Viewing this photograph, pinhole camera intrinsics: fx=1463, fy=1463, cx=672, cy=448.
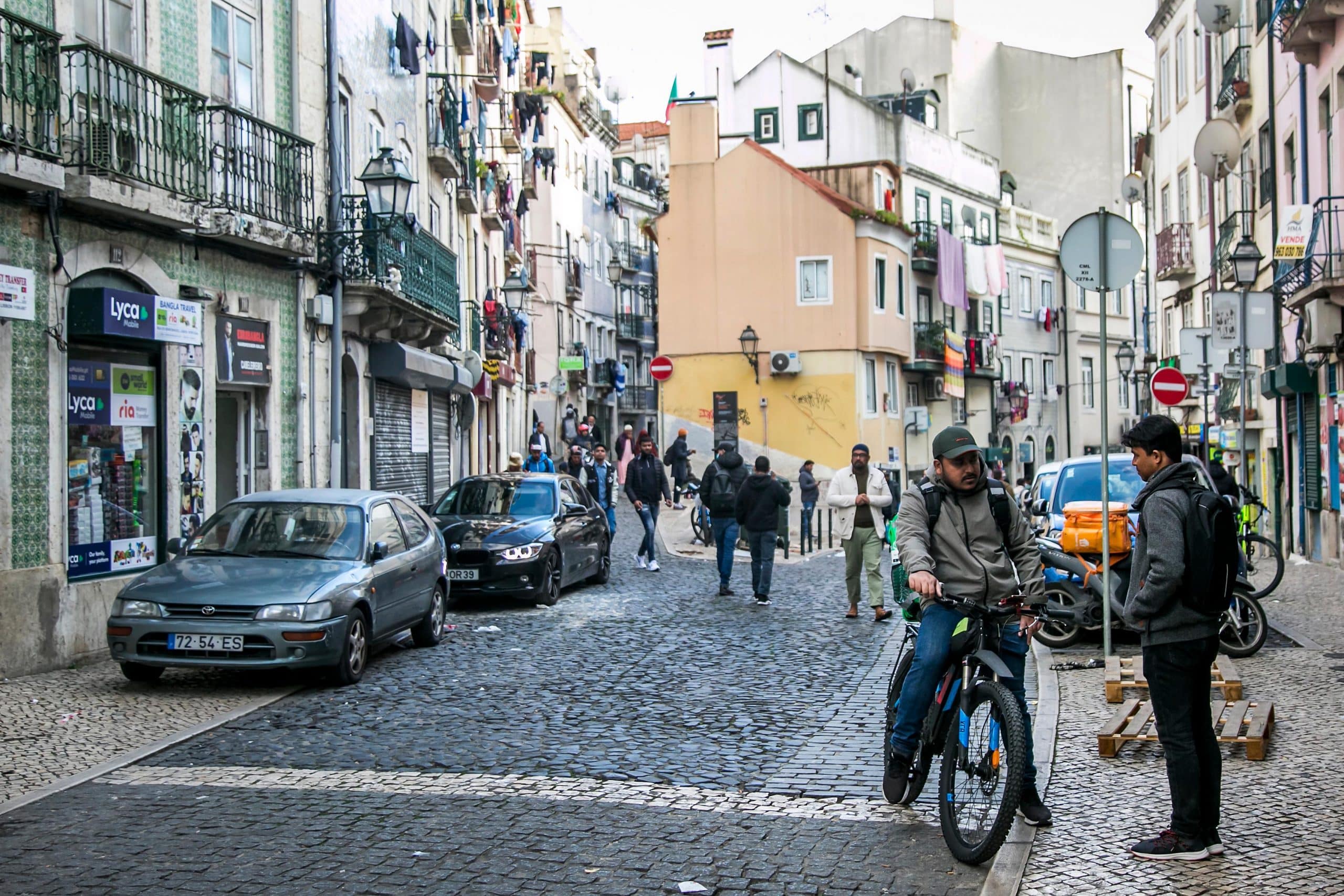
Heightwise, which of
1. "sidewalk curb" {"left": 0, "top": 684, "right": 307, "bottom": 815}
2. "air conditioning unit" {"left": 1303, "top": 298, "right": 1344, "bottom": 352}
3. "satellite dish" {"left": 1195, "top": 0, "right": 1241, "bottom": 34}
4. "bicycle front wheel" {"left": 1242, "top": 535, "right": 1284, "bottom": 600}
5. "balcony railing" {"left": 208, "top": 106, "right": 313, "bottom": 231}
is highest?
"satellite dish" {"left": 1195, "top": 0, "right": 1241, "bottom": 34}

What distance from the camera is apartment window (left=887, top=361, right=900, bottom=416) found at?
47.2 m

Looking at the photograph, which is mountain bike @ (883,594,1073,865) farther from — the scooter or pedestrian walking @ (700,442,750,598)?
pedestrian walking @ (700,442,750,598)

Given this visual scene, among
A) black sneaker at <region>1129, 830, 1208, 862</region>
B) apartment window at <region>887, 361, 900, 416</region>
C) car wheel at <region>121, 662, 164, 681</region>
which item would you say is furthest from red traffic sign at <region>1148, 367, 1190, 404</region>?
apartment window at <region>887, 361, 900, 416</region>

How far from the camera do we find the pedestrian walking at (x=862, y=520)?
15.6 metres

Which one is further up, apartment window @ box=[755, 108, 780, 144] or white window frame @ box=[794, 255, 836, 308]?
apartment window @ box=[755, 108, 780, 144]

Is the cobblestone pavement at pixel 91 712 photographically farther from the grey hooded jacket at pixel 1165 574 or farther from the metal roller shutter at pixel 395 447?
the metal roller shutter at pixel 395 447

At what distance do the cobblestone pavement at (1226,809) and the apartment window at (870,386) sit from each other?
1367 inches

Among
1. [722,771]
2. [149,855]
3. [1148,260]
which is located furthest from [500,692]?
[1148,260]

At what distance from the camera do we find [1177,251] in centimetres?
3400

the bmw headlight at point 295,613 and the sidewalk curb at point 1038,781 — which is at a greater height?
the bmw headlight at point 295,613

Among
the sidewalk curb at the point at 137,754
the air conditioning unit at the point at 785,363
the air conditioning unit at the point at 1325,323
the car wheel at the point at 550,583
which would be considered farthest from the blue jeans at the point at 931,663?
the air conditioning unit at the point at 785,363

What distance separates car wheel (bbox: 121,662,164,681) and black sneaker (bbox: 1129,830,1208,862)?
7.78 metres

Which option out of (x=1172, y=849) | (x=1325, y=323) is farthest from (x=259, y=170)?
(x=1325, y=323)

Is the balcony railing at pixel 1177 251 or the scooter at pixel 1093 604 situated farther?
the balcony railing at pixel 1177 251
